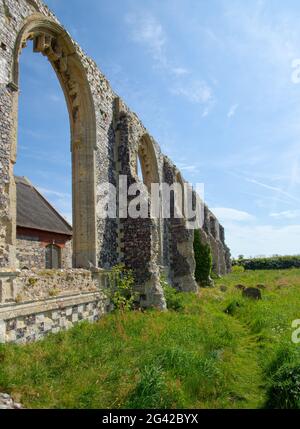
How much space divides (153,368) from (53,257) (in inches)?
564

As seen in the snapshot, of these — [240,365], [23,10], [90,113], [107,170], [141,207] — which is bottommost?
[240,365]

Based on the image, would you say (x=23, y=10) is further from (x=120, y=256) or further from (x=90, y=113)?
(x=120, y=256)

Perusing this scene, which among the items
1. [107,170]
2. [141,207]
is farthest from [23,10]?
[141,207]

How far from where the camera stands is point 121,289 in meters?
10.5

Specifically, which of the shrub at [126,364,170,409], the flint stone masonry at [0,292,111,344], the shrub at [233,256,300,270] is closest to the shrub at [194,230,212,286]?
the flint stone masonry at [0,292,111,344]

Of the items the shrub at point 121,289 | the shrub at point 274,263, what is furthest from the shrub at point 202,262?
the shrub at point 274,263

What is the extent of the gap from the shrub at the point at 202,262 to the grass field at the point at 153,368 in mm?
12228

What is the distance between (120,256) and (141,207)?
5.28ft

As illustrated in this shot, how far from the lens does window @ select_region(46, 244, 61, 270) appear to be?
18.2 m

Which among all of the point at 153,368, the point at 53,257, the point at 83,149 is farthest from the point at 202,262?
the point at 153,368

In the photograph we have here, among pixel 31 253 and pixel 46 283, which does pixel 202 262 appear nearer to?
pixel 31 253

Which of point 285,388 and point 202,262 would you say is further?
point 202,262

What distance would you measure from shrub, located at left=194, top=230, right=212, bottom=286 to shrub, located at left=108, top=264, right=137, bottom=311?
10.5 m
